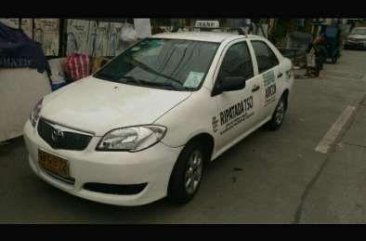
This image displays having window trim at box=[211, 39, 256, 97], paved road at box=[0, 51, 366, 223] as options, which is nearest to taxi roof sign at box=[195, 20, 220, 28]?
window trim at box=[211, 39, 256, 97]

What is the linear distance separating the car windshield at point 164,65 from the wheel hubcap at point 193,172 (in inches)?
27.1

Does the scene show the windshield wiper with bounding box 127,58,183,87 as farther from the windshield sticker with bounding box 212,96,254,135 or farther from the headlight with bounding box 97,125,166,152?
the headlight with bounding box 97,125,166,152

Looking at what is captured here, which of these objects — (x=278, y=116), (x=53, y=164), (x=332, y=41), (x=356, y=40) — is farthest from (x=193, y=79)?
(x=356, y=40)

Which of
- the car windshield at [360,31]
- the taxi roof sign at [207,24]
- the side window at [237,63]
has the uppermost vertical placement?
the taxi roof sign at [207,24]

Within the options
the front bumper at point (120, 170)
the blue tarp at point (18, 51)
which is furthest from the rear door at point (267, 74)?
the blue tarp at point (18, 51)

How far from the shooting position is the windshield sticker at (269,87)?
17.3ft

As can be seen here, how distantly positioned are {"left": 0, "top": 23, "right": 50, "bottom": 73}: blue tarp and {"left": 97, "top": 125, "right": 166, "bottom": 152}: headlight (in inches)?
99.8

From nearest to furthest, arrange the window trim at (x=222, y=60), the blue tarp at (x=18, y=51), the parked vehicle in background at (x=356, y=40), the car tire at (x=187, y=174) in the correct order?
1. the car tire at (x=187, y=174)
2. the window trim at (x=222, y=60)
3. the blue tarp at (x=18, y=51)
4. the parked vehicle in background at (x=356, y=40)

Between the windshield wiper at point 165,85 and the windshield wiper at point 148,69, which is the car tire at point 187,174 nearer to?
the windshield wiper at point 165,85

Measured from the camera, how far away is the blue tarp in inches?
196

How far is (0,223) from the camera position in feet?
11.1

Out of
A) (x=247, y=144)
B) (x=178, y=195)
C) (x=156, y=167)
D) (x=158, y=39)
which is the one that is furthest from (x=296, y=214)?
(x=158, y=39)

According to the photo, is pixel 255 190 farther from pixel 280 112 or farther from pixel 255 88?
pixel 280 112

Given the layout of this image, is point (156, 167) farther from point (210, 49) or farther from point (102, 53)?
point (102, 53)
